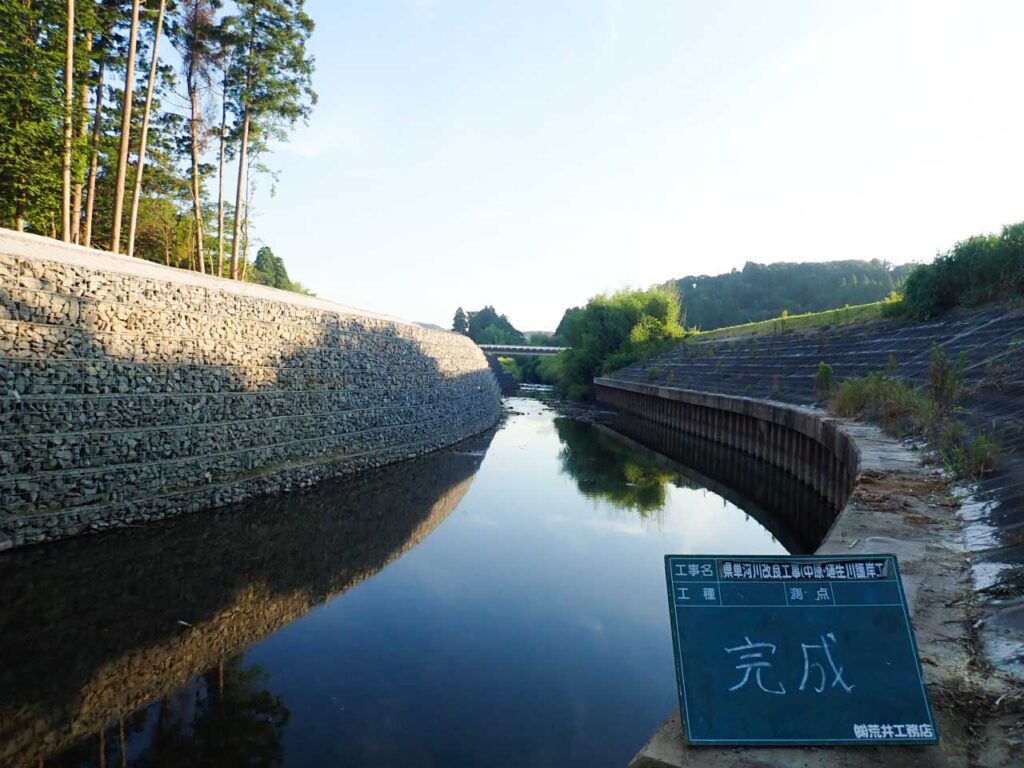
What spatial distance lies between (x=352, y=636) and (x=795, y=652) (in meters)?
5.27

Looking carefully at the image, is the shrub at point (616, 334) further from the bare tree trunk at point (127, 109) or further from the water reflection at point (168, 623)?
the water reflection at point (168, 623)

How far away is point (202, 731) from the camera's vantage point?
464cm

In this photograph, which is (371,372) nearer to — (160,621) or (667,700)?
(160,621)

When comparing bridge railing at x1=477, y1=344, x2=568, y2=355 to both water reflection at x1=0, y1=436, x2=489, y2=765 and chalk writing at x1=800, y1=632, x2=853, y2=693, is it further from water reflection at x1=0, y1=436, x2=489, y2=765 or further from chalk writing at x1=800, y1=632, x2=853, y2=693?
chalk writing at x1=800, y1=632, x2=853, y2=693

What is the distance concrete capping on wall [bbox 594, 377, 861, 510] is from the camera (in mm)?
9766

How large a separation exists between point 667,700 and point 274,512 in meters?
7.99

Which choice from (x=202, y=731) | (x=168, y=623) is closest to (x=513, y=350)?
(x=168, y=623)

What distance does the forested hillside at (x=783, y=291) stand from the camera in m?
80.4

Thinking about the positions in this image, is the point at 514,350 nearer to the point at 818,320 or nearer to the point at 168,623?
→ the point at 818,320

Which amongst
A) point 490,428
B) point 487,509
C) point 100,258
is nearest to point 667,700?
point 487,509

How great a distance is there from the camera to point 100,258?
34.0ft

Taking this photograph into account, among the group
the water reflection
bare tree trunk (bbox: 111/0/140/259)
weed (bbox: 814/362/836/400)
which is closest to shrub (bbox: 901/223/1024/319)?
weed (bbox: 814/362/836/400)

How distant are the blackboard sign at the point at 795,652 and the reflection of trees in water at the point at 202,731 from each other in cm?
350

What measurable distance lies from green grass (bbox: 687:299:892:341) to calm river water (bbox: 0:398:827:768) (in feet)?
37.1
